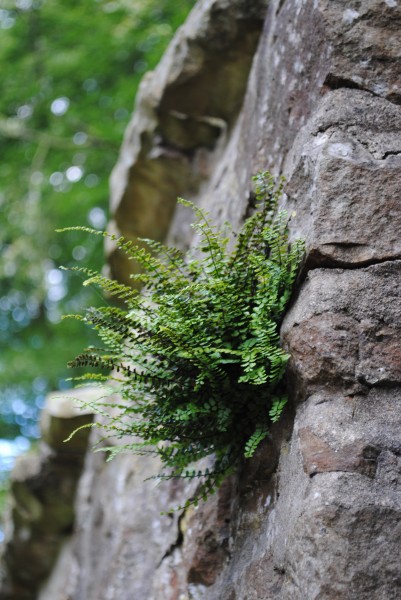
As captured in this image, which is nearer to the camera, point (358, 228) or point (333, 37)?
point (358, 228)

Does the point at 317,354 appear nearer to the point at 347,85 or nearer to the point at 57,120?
the point at 347,85

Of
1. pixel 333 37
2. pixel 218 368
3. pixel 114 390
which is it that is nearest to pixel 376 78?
pixel 333 37

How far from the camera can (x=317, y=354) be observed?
9.46 ft

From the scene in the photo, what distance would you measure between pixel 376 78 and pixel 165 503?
251 centimetres

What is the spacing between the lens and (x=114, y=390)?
321 centimetres

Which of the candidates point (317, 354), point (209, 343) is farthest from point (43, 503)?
point (317, 354)

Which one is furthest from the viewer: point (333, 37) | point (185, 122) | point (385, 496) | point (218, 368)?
point (185, 122)

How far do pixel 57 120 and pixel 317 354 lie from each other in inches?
305

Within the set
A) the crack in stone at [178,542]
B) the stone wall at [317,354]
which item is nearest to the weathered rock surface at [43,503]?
the stone wall at [317,354]

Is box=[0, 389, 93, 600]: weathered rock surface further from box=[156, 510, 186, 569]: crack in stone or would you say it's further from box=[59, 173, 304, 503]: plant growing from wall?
box=[59, 173, 304, 503]: plant growing from wall

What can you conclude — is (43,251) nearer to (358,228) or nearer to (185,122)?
(185,122)

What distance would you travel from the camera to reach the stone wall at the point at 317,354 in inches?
102

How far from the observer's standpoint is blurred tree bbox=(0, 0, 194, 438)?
9.37 meters

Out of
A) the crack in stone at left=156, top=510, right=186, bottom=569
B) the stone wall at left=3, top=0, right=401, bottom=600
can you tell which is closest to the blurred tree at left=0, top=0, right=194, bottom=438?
the stone wall at left=3, top=0, right=401, bottom=600
